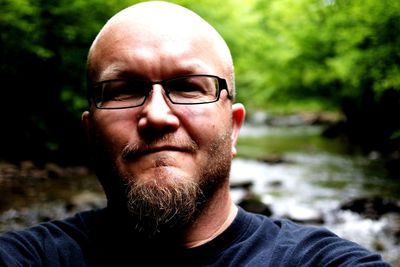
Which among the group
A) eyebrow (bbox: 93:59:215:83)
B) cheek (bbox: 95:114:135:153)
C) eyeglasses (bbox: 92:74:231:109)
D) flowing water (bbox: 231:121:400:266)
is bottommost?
flowing water (bbox: 231:121:400:266)

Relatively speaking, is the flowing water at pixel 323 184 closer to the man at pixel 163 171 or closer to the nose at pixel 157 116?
the man at pixel 163 171

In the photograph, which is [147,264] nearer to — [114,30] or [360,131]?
[114,30]

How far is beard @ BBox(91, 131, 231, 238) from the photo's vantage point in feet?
4.74

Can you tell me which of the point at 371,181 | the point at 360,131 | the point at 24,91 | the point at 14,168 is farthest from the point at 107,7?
the point at 360,131

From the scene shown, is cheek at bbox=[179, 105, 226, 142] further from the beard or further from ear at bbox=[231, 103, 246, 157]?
ear at bbox=[231, 103, 246, 157]

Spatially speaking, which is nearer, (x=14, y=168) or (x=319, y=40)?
(x=14, y=168)

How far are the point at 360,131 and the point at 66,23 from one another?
1133cm

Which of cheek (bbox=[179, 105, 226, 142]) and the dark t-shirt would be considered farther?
cheek (bbox=[179, 105, 226, 142])

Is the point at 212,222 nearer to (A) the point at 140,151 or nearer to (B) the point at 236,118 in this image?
(A) the point at 140,151

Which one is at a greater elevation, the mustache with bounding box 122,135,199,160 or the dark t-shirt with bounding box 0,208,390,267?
the mustache with bounding box 122,135,199,160

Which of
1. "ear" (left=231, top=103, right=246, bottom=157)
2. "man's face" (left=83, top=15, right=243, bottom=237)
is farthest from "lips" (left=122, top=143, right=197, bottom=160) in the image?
"ear" (left=231, top=103, right=246, bottom=157)

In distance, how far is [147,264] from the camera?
147 centimetres

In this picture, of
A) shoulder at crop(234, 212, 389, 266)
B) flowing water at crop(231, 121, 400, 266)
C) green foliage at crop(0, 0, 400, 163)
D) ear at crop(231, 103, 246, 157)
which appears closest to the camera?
shoulder at crop(234, 212, 389, 266)

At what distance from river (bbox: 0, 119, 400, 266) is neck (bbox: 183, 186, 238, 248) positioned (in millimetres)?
3429
